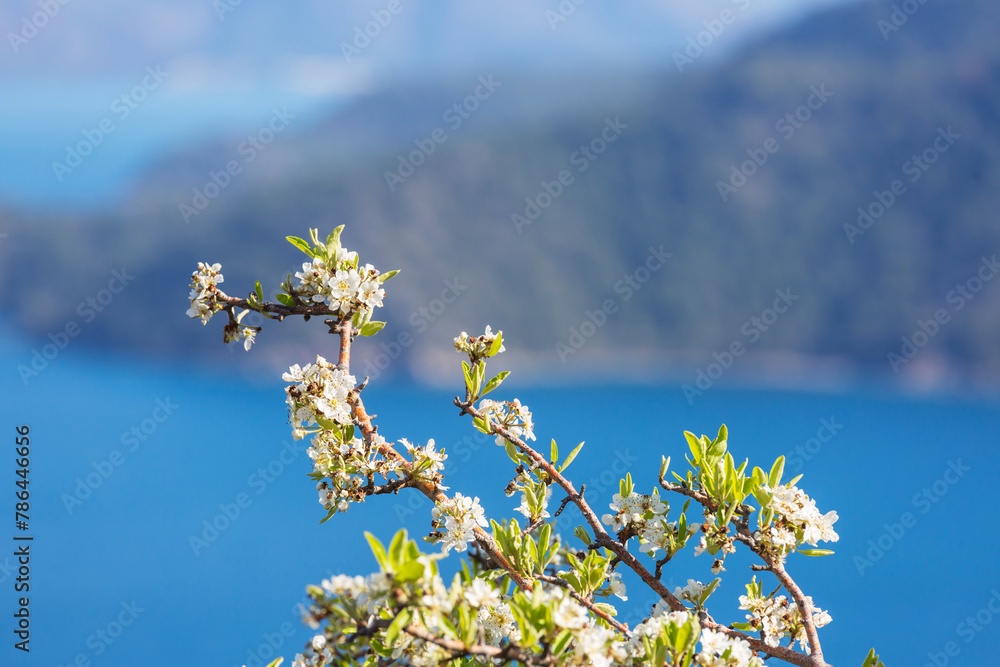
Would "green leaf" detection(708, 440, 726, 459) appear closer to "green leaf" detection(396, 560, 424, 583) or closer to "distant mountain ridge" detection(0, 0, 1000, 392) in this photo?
"green leaf" detection(396, 560, 424, 583)

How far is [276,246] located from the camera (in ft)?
70.4

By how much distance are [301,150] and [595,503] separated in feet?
73.2

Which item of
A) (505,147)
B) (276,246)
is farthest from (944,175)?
(276,246)

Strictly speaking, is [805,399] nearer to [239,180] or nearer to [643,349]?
[643,349]
